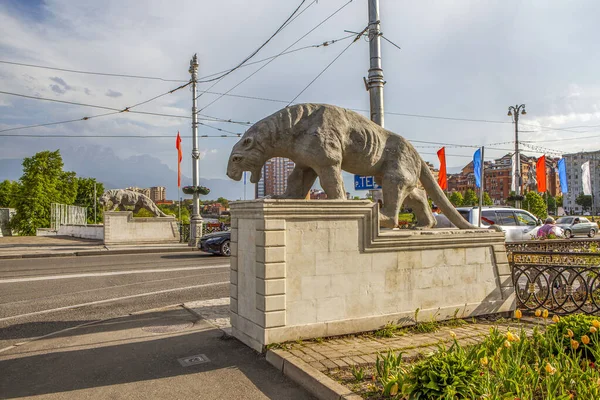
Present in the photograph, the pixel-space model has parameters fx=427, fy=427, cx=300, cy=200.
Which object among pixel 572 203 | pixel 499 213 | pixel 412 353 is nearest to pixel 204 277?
pixel 412 353

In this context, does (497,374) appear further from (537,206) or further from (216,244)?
(537,206)

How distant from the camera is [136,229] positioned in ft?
78.3

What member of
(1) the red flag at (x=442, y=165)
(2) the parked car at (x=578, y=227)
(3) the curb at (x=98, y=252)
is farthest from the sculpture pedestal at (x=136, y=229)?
(2) the parked car at (x=578, y=227)

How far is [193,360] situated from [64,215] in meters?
38.1

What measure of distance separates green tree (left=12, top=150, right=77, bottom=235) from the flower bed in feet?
154

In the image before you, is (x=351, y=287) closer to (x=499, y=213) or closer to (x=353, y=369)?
(x=353, y=369)

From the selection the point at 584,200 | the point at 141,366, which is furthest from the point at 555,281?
the point at 584,200

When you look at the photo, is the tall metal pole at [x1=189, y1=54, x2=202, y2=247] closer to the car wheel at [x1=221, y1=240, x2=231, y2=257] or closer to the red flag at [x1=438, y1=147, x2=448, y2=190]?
the car wheel at [x1=221, y1=240, x2=231, y2=257]

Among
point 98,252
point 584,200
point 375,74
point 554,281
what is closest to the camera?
point 554,281

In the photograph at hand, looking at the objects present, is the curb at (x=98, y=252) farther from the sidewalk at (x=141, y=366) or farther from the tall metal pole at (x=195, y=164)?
the sidewalk at (x=141, y=366)

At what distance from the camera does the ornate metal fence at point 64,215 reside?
37.4 m

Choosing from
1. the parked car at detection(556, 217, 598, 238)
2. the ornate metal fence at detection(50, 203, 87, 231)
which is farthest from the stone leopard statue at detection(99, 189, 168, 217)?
the parked car at detection(556, 217, 598, 238)

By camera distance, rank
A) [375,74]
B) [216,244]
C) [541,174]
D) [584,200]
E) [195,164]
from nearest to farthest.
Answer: [375,74] < [216,244] < [195,164] < [541,174] < [584,200]

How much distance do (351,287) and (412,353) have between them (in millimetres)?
1195
